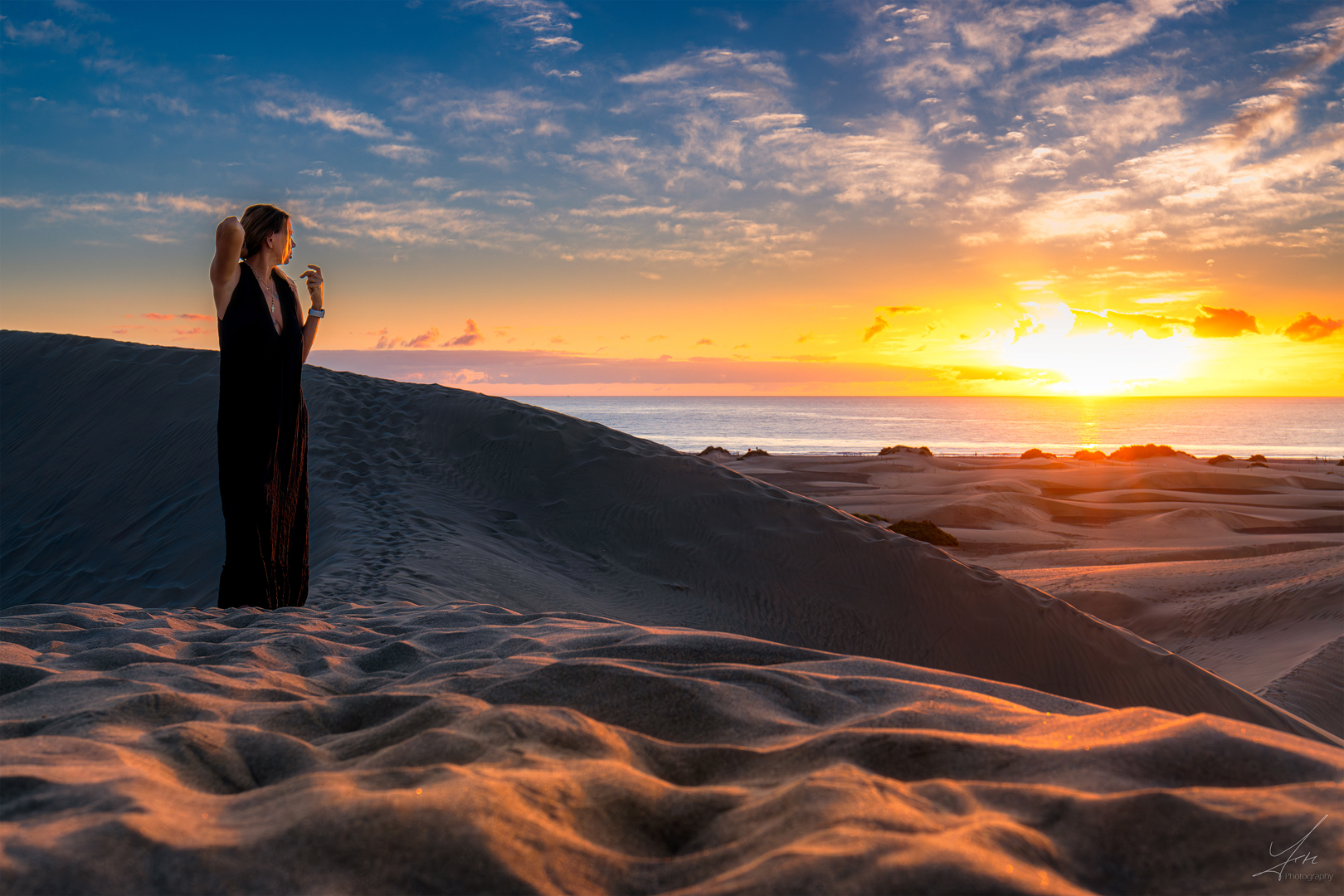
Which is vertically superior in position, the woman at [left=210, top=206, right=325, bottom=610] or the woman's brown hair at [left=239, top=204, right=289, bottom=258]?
the woman's brown hair at [left=239, top=204, right=289, bottom=258]

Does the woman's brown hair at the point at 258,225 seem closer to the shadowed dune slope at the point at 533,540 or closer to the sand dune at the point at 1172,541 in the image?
the shadowed dune slope at the point at 533,540

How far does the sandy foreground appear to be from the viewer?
1158 mm

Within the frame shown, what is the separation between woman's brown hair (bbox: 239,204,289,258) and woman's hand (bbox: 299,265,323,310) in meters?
0.41

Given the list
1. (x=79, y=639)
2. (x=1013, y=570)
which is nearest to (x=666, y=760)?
(x=79, y=639)

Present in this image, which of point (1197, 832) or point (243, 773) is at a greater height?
point (1197, 832)

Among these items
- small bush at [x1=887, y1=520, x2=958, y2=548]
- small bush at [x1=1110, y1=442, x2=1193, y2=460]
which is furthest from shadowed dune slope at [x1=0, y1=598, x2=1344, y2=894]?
small bush at [x1=1110, y1=442, x2=1193, y2=460]

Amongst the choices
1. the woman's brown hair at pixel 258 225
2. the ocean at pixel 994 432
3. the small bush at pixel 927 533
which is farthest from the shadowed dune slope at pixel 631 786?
the ocean at pixel 994 432

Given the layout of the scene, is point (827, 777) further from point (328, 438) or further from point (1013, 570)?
point (1013, 570)

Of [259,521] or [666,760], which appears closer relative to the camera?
[666,760]

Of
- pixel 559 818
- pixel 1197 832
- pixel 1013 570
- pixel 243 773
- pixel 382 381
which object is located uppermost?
pixel 382 381

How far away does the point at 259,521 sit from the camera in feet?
13.7

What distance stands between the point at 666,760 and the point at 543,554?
5.44 metres

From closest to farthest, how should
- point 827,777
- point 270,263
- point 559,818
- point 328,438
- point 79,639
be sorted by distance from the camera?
point 559,818
point 827,777
point 79,639
point 270,263
point 328,438
